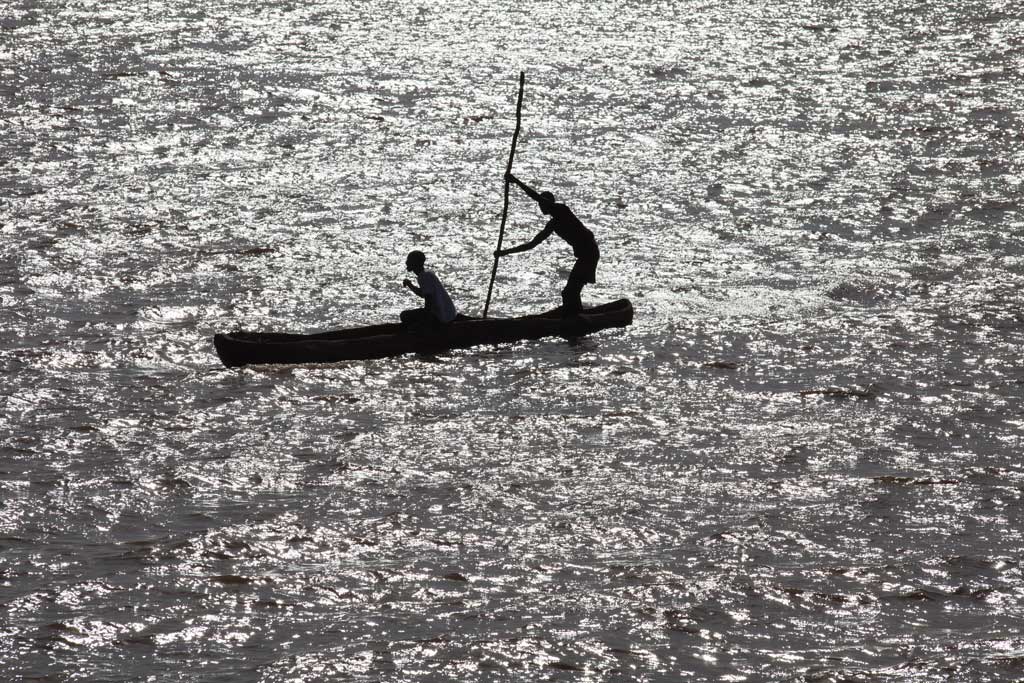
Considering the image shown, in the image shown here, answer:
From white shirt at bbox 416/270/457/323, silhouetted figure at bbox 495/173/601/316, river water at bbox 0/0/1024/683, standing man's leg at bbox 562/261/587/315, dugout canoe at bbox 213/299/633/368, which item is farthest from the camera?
silhouetted figure at bbox 495/173/601/316

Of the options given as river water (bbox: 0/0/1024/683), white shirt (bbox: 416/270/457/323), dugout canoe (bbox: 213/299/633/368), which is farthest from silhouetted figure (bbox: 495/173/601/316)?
white shirt (bbox: 416/270/457/323)

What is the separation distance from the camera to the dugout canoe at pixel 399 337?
1725 centimetres

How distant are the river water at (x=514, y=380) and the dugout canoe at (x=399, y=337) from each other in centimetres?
20

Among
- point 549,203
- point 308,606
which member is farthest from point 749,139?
point 308,606

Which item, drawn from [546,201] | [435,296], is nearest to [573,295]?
[546,201]

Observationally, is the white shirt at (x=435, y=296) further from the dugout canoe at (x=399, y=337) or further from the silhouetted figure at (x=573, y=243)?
the silhouetted figure at (x=573, y=243)

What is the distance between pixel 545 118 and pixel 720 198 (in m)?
5.70

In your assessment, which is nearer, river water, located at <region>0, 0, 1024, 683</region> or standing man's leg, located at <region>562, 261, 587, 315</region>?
river water, located at <region>0, 0, 1024, 683</region>

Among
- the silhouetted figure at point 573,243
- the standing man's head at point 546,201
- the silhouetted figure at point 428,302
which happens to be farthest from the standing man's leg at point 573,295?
the silhouetted figure at point 428,302

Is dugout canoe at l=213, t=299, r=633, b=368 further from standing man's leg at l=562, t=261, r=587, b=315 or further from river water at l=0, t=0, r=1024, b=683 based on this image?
river water at l=0, t=0, r=1024, b=683

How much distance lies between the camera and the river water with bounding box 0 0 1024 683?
12094 mm

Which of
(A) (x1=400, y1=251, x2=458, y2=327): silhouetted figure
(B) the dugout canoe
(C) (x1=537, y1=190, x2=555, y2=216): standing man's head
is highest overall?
(C) (x1=537, y1=190, x2=555, y2=216): standing man's head

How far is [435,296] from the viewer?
17.8m

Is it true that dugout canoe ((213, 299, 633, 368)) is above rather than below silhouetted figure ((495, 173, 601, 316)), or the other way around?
below
